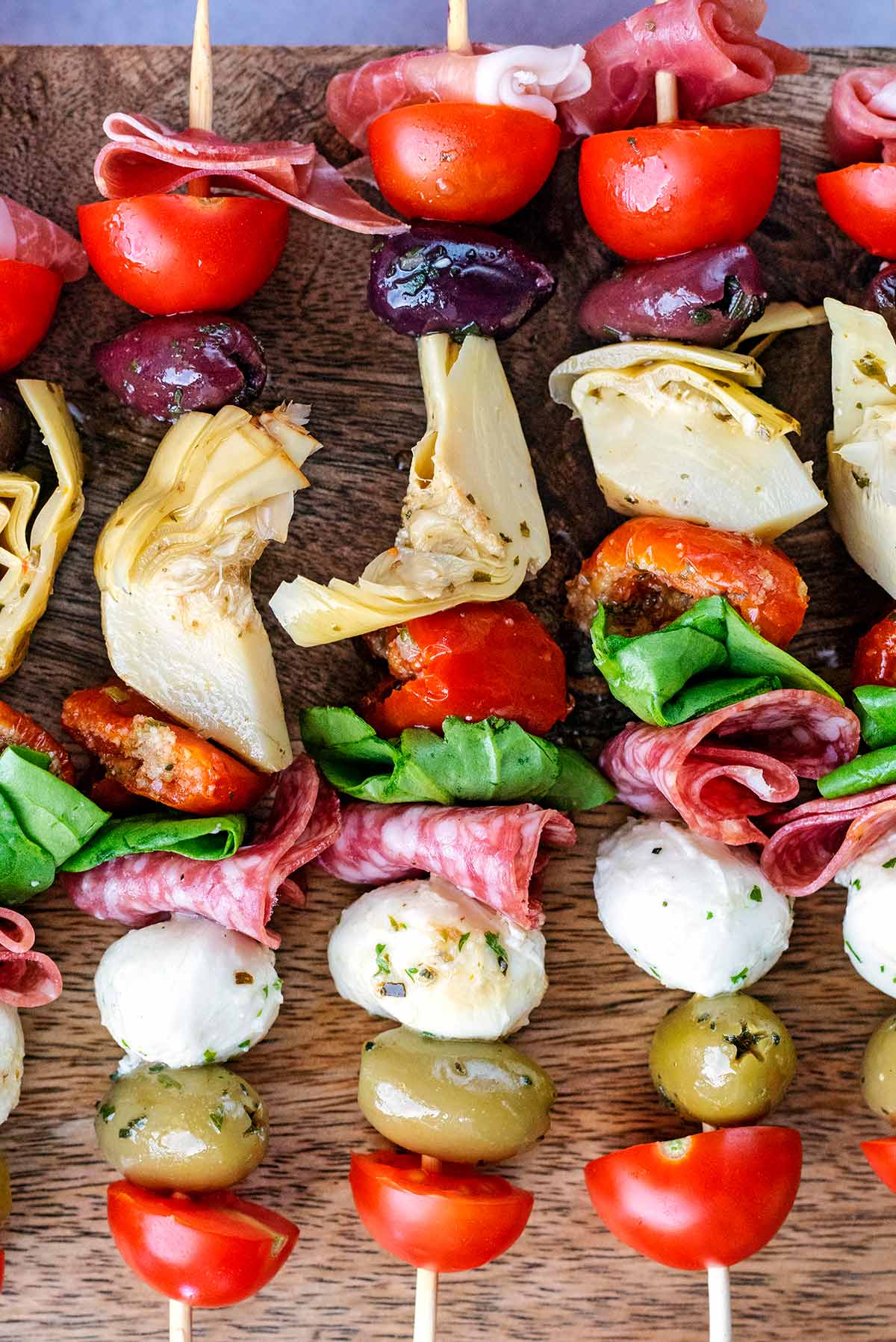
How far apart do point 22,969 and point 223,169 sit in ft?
5.48

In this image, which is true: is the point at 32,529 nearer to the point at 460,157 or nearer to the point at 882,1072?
the point at 460,157

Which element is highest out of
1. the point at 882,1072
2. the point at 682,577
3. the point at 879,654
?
the point at 682,577

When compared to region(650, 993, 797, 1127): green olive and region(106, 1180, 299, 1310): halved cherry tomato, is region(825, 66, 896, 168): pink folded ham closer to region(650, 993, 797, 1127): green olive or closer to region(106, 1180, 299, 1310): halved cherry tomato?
region(650, 993, 797, 1127): green olive

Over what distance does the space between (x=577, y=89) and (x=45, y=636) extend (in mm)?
1600

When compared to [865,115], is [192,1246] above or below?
below

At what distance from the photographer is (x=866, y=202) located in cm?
Answer: 238

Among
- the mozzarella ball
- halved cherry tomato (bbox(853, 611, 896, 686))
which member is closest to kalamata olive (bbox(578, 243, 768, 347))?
halved cherry tomato (bbox(853, 611, 896, 686))

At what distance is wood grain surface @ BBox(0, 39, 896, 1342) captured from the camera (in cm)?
248

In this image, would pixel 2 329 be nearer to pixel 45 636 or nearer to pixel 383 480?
pixel 45 636

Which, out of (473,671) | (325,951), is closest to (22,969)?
(325,951)

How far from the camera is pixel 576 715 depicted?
2.55 m

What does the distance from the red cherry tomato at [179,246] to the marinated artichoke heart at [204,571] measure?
0.24 meters

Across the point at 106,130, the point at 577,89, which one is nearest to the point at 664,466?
the point at 577,89

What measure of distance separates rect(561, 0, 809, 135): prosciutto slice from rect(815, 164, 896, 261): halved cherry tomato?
9.9 inches
